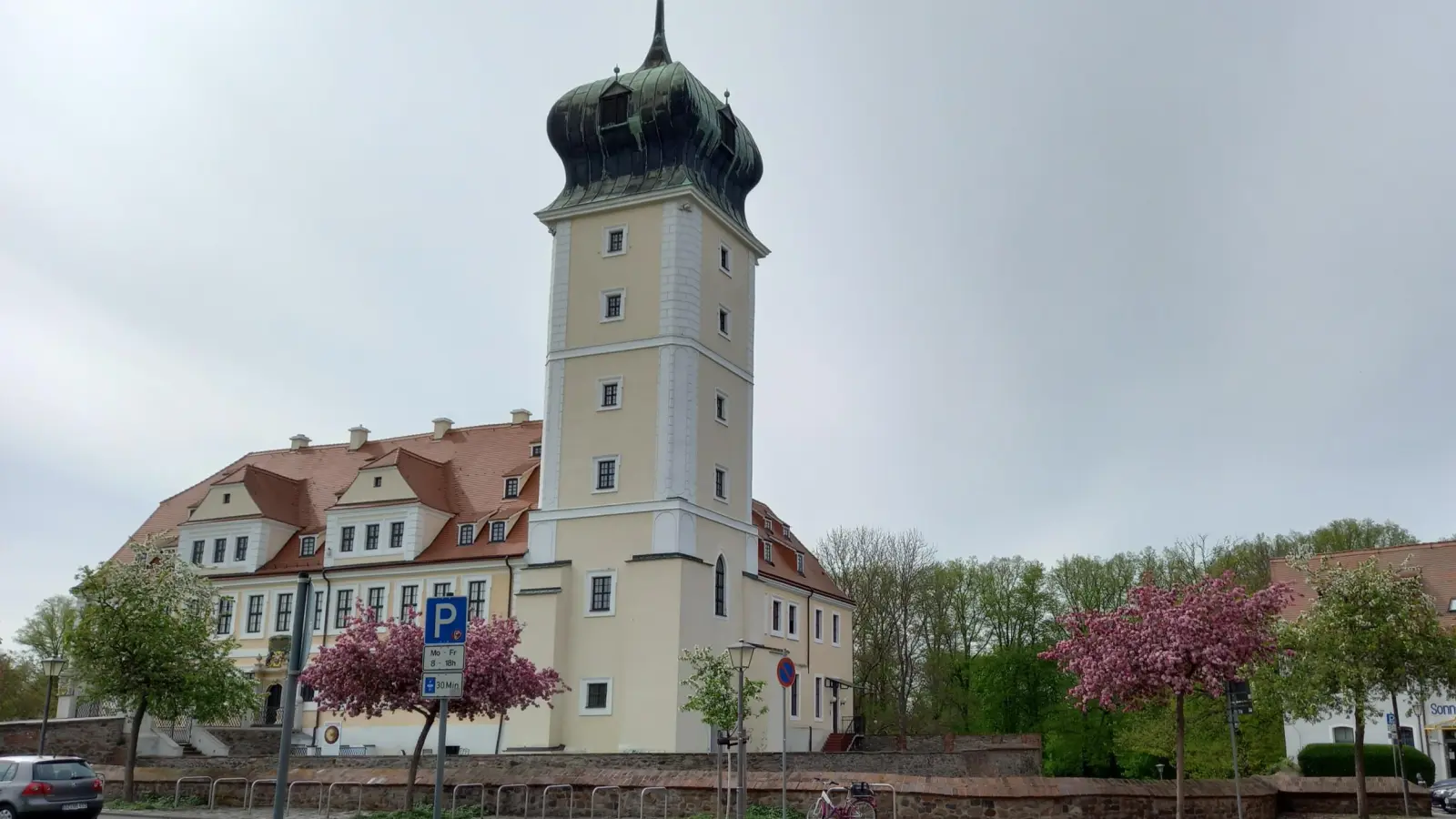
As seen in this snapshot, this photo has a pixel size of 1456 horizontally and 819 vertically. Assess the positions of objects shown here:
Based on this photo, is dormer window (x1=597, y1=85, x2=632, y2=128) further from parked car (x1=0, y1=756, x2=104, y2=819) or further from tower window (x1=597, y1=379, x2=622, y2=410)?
parked car (x1=0, y1=756, x2=104, y2=819)

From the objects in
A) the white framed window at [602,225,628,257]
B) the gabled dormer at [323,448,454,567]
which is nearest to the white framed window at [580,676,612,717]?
the gabled dormer at [323,448,454,567]

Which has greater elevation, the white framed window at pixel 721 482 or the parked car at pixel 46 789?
Answer: the white framed window at pixel 721 482

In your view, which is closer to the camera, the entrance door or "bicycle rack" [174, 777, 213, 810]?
"bicycle rack" [174, 777, 213, 810]

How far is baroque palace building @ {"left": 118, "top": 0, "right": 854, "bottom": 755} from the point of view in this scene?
138 feet

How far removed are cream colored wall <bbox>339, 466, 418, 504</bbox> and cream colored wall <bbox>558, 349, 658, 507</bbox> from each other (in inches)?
284

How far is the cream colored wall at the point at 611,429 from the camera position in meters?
43.4

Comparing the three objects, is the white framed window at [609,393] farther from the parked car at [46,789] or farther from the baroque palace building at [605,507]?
the parked car at [46,789]

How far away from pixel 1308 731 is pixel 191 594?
135ft

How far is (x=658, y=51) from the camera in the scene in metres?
48.6

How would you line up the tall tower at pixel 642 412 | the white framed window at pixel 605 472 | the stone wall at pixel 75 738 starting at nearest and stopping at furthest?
the stone wall at pixel 75 738 → the tall tower at pixel 642 412 → the white framed window at pixel 605 472

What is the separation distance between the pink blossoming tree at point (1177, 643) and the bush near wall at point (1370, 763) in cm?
2259

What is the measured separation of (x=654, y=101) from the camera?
4581cm

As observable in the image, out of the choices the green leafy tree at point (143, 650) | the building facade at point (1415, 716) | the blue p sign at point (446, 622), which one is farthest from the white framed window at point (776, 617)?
the blue p sign at point (446, 622)

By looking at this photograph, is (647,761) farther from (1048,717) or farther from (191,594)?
(1048,717)
